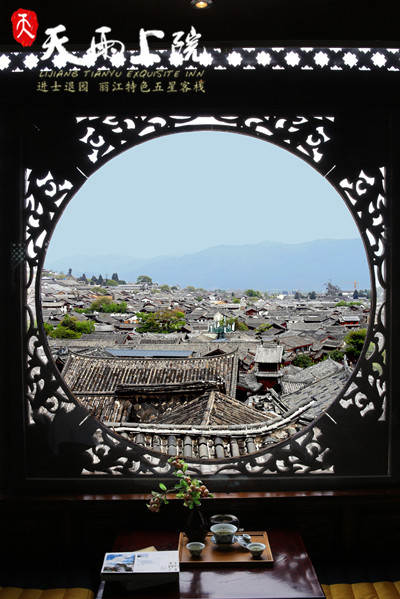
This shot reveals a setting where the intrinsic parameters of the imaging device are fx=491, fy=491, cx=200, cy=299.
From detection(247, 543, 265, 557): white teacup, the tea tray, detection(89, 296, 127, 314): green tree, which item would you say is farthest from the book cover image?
detection(89, 296, 127, 314): green tree

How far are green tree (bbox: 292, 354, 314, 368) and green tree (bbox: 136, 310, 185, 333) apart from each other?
5305 mm

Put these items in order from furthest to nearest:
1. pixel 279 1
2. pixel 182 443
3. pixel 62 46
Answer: pixel 182 443
pixel 62 46
pixel 279 1

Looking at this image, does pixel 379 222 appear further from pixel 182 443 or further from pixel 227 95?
pixel 182 443

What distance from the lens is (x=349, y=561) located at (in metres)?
2.01

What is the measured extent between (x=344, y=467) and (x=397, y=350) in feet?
1.78

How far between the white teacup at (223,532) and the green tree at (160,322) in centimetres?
1688

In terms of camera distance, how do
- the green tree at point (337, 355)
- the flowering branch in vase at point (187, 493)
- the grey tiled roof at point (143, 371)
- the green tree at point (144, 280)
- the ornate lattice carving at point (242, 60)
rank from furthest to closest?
1. the green tree at point (144, 280)
2. the green tree at point (337, 355)
3. the grey tiled roof at point (143, 371)
4. the ornate lattice carving at point (242, 60)
5. the flowering branch in vase at point (187, 493)

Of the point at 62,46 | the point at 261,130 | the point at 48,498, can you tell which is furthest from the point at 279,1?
the point at 48,498

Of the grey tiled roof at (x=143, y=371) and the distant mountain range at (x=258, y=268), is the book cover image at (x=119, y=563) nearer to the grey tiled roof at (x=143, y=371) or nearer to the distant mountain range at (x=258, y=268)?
the grey tiled roof at (x=143, y=371)

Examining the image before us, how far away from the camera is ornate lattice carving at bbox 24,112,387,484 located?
206cm

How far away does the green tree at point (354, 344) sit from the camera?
45.5 ft

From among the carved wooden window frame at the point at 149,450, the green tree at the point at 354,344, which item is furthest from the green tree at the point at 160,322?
the carved wooden window frame at the point at 149,450

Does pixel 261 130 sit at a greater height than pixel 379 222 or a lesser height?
greater

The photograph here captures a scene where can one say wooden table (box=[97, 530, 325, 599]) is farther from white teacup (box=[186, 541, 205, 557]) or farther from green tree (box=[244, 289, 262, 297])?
green tree (box=[244, 289, 262, 297])
